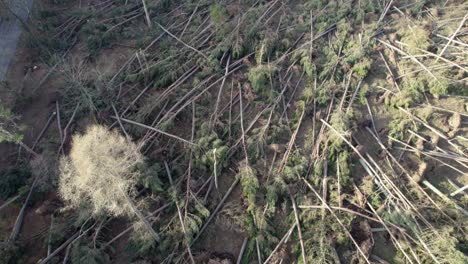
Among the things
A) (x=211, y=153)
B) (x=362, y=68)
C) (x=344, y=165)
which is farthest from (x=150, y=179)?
(x=362, y=68)

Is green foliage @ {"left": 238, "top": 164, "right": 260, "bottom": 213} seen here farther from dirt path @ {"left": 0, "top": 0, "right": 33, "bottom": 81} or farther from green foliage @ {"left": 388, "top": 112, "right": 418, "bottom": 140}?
dirt path @ {"left": 0, "top": 0, "right": 33, "bottom": 81}

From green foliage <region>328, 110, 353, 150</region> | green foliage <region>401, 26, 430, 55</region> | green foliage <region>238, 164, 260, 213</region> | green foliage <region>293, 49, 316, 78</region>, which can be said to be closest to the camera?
green foliage <region>238, 164, 260, 213</region>

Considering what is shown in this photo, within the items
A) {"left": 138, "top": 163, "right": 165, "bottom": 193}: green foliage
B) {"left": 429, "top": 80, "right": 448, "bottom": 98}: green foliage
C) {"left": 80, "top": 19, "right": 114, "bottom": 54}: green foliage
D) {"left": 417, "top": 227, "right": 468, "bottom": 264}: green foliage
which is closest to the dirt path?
{"left": 80, "top": 19, "right": 114, "bottom": 54}: green foliage

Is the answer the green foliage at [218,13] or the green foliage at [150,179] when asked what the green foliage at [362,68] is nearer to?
the green foliage at [218,13]

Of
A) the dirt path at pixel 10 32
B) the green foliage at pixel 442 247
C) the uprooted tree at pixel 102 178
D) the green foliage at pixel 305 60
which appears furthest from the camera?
the dirt path at pixel 10 32

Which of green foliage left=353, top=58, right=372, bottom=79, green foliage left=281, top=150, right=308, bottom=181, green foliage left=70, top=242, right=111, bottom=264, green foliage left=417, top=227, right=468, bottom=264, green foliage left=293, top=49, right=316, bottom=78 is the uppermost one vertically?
green foliage left=293, top=49, right=316, bottom=78

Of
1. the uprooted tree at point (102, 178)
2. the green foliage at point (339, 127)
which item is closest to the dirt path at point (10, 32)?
the uprooted tree at point (102, 178)
